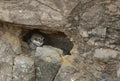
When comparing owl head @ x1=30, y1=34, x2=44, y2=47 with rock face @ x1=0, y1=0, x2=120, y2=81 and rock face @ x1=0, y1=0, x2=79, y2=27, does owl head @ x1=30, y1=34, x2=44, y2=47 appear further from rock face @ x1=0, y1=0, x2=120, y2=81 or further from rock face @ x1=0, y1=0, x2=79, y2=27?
rock face @ x1=0, y1=0, x2=79, y2=27

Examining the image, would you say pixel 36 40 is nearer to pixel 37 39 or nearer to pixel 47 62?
pixel 37 39

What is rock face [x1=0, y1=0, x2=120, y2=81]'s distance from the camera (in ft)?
5.18

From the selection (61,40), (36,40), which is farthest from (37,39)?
(61,40)

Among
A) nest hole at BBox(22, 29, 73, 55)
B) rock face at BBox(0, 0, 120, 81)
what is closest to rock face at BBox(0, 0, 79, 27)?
rock face at BBox(0, 0, 120, 81)

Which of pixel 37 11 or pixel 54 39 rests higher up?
pixel 37 11

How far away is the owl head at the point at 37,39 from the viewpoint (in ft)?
5.93

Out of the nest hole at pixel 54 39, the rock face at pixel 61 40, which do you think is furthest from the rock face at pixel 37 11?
the nest hole at pixel 54 39

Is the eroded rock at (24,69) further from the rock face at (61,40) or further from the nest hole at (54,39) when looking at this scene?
the nest hole at (54,39)

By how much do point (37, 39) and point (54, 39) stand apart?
3.7 inches

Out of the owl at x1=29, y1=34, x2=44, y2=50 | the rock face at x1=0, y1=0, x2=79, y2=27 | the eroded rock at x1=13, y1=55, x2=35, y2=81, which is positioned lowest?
the eroded rock at x1=13, y1=55, x2=35, y2=81

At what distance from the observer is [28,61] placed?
1.79 meters

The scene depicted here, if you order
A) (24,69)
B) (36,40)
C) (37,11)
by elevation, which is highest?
(37,11)

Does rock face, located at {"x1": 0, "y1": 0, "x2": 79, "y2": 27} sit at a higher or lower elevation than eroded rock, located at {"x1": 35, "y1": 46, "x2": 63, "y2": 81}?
higher

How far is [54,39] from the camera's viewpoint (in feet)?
5.93
